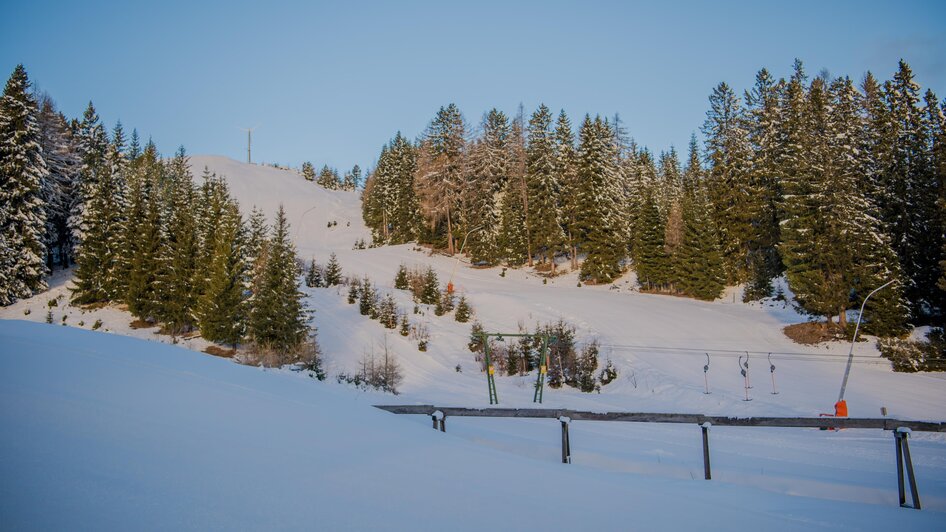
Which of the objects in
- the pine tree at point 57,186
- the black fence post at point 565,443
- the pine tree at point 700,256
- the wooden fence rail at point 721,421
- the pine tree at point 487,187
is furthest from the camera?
the pine tree at point 487,187

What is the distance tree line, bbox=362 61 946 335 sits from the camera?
1153 inches

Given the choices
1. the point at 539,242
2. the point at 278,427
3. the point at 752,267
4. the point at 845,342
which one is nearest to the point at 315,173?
the point at 539,242

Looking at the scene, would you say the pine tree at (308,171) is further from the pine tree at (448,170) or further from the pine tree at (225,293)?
the pine tree at (225,293)

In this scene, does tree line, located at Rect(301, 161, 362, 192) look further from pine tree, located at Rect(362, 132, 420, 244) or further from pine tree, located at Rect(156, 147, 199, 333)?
pine tree, located at Rect(156, 147, 199, 333)

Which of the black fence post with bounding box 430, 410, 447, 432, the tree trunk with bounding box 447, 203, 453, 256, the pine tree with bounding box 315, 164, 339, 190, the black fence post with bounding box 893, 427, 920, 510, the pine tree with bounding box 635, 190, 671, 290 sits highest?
the pine tree with bounding box 315, 164, 339, 190

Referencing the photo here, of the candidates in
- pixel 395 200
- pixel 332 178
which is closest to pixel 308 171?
pixel 332 178

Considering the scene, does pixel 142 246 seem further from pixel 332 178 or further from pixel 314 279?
pixel 332 178

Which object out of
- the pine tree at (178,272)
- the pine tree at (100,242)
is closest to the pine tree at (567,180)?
the pine tree at (178,272)

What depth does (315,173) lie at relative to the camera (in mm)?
145625

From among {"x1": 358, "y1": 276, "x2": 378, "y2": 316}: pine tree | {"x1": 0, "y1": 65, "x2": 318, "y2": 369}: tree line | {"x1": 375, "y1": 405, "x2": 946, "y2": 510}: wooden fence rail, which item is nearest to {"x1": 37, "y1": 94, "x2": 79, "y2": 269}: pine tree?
{"x1": 0, "y1": 65, "x2": 318, "y2": 369}: tree line

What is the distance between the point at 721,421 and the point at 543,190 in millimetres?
45229

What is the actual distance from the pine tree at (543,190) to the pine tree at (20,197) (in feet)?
Result: 132

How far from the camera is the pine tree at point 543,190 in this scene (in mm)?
50219

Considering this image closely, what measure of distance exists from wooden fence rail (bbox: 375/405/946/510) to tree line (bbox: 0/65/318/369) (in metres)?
18.7
